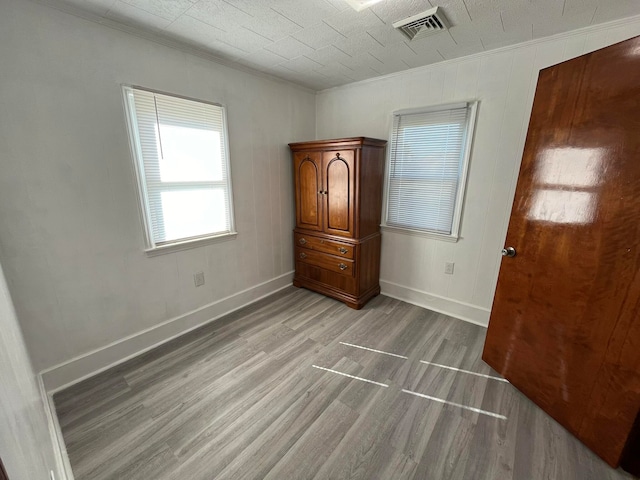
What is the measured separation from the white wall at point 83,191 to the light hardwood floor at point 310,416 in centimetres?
33

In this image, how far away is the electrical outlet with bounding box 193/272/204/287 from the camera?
91.7 inches

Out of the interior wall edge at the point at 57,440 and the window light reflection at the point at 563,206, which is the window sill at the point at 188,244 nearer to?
the interior wall edge at the point at 57,440

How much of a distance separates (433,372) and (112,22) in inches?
125

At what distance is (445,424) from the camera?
4.93 feet

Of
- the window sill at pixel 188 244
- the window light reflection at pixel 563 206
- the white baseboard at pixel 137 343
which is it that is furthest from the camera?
the window sill at pixel 188 244

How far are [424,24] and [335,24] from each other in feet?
1.92

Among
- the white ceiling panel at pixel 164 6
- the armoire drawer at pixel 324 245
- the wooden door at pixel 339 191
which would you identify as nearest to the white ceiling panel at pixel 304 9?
the white ceiling panel at pixel 164 6

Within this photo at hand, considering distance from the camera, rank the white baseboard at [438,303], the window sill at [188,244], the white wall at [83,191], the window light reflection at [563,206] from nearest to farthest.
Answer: the window light reflection at [563,206] → the white wall at [83,191] → the window sill at [188,244] → the white baseboard at [438,303]

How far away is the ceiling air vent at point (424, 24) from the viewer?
1.60m

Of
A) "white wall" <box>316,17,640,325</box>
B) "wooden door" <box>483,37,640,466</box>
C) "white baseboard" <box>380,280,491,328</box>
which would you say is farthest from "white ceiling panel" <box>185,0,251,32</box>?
"white baseboard" <box>380,280,491,328</box>

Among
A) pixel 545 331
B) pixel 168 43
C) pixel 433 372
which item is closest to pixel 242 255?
pixel 168 43

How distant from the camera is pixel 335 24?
1.70 metres

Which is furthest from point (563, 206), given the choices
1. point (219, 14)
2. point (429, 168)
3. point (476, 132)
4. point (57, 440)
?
point (57, 440)

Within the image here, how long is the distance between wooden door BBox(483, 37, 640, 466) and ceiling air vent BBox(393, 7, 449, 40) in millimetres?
697
